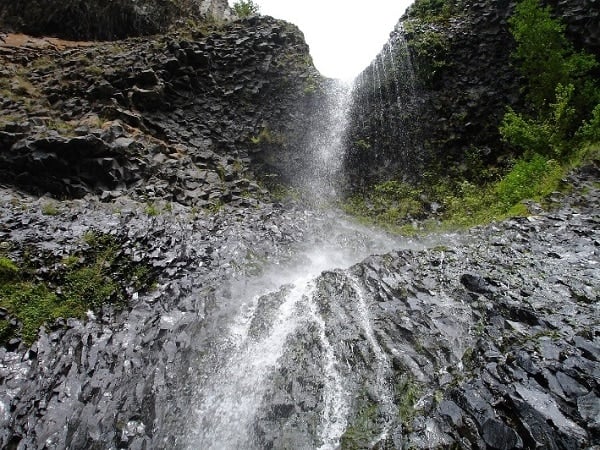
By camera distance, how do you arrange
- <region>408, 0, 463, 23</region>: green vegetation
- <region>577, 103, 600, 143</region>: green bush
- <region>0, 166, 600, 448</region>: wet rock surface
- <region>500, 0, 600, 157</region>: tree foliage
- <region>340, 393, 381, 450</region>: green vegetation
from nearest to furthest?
<region>0, 166, 600, 448</region>: wet rock surface, <region>340, 393, 381, 450</region>: green vegetation, <region>577, 103, 600, 143</region>: green bush, <region>500, 0, 600, 157</region>: tree foliage, <region>408, 0, 463, 23</region>: green vegetation

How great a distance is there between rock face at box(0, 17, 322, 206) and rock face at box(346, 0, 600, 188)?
300cm

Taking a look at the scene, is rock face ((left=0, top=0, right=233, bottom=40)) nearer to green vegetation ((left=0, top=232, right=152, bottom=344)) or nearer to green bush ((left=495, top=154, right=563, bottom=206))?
green vegetation ((left=0, top=232, right=152, bottom=344))

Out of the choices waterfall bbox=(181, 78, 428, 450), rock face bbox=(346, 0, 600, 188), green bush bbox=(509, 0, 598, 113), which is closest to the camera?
waterfall bbox=(181, 78, 428, 450)

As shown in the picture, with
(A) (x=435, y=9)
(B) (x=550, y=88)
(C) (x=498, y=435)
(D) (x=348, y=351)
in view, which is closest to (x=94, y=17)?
(A) (x=435, y=9)

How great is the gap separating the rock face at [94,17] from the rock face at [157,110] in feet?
6.56

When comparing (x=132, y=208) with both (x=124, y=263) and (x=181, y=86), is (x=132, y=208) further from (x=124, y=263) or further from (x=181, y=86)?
A: (x=181, y=86)

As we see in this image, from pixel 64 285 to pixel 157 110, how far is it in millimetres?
9122

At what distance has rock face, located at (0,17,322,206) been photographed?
12.5 metres

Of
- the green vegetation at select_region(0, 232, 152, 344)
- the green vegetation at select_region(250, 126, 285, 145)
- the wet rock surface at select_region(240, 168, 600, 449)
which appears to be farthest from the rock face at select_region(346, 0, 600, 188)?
the green vegetation at select_region(0, 232, 152, 344)

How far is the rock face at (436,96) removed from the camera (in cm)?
1482

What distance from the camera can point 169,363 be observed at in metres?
7.05

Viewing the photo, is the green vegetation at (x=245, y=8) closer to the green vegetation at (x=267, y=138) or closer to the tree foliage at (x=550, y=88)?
the green vegetation at (x=267, y=138)

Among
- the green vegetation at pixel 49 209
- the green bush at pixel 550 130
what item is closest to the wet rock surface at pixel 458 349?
the green bush at pixel 550 130

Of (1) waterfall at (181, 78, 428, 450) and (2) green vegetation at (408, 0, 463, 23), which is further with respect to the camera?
(2) green vegetation at (408, 0, 463, 23)
